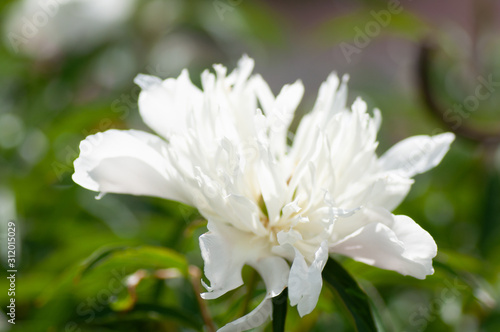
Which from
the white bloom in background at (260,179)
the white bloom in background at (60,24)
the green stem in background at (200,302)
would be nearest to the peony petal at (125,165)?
the white bloom in background at (260,179)

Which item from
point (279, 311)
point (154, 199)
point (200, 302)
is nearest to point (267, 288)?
point (279, 311)

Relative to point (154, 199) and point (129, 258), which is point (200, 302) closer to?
point (129, 258)

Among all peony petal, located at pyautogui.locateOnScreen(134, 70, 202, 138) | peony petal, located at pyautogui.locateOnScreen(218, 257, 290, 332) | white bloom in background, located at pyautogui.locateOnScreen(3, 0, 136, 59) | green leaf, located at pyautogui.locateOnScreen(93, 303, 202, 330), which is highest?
peony petal, located at pyautogui.locateOnScreen(134, 70, 202, 138)

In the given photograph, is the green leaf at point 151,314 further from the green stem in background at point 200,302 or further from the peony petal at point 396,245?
the peony petal at point 396,245

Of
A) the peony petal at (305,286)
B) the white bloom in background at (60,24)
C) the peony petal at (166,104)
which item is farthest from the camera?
the white bloom in background at (60,24)

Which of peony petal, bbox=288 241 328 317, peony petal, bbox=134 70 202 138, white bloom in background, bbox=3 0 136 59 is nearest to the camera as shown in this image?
peony petal, bbox=288 241 328 317

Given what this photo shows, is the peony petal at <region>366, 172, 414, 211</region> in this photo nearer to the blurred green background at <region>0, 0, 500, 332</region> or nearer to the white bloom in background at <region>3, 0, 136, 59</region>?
the blurred green background at <region>0, 0, 500, 332</region>

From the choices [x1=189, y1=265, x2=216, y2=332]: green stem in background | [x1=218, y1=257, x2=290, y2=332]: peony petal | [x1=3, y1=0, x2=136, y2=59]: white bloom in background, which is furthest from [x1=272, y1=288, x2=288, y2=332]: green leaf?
[x1=3, y1=0, x2=136, y2=59]: white bloom in background

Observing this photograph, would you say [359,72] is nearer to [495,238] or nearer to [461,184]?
[461,184]
